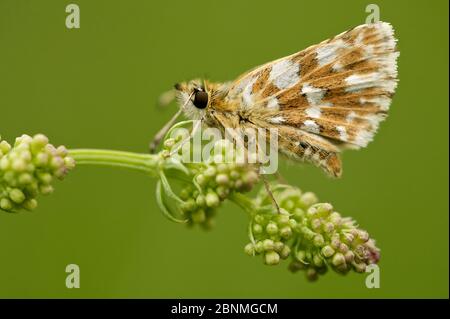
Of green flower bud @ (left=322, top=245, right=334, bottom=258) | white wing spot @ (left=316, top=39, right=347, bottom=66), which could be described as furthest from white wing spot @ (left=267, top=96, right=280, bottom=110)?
green flower bud @ (left=322, top=245, right=334, bottom=258)

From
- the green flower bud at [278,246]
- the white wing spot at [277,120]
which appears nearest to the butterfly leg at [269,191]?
the green flower bud at [278,246]

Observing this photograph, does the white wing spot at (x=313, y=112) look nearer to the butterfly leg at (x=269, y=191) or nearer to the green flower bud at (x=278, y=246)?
the butterfly leg at (x=269, y=191)

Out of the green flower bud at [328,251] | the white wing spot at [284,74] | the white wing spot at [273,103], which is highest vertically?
the white wing spot at [284,74]

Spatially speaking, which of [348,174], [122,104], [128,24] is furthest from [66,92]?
[348,174]

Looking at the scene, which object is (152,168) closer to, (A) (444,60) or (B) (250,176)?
(B) (250,176)

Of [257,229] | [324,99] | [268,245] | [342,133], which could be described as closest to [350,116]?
[342,133]
